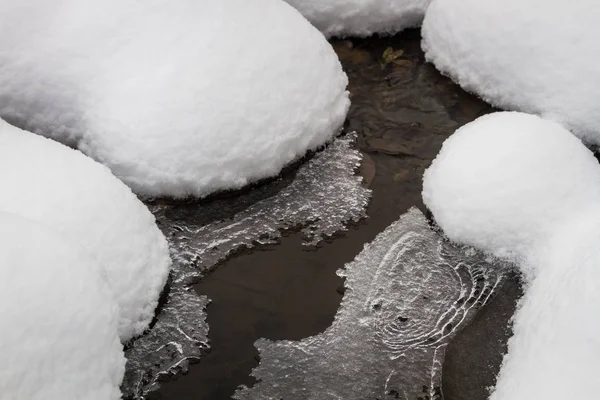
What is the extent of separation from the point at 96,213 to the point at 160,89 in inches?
27.1

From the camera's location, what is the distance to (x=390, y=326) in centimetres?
238

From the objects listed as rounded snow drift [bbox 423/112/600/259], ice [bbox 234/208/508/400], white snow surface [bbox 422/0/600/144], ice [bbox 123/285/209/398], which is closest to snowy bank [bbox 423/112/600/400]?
rounded snow drift [bbox 423/112/600/259]

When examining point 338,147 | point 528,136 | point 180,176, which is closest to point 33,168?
point 180,176

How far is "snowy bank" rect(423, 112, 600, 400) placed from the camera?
2.19m

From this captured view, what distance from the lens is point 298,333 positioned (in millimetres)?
2357

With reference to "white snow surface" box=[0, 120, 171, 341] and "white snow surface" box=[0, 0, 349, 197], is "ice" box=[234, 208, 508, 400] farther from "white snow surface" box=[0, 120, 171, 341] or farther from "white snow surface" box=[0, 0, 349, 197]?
"white snow surface" box=[0, 0, 349, 197]

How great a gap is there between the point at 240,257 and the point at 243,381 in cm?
55

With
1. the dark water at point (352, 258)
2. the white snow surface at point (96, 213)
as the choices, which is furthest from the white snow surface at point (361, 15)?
the white snow surface at point (96, 213)

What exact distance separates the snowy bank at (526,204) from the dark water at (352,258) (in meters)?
0.14

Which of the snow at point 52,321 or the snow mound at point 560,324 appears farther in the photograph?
the snow mound at point 560,324

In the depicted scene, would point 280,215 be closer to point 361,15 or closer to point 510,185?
point 510,185

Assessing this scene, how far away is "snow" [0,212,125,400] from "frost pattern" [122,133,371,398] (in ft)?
1.32

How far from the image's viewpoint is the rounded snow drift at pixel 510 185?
2.50 metres

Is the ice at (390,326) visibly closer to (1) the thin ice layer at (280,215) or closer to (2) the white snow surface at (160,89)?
(1) the thin ice layer at (280,215)
